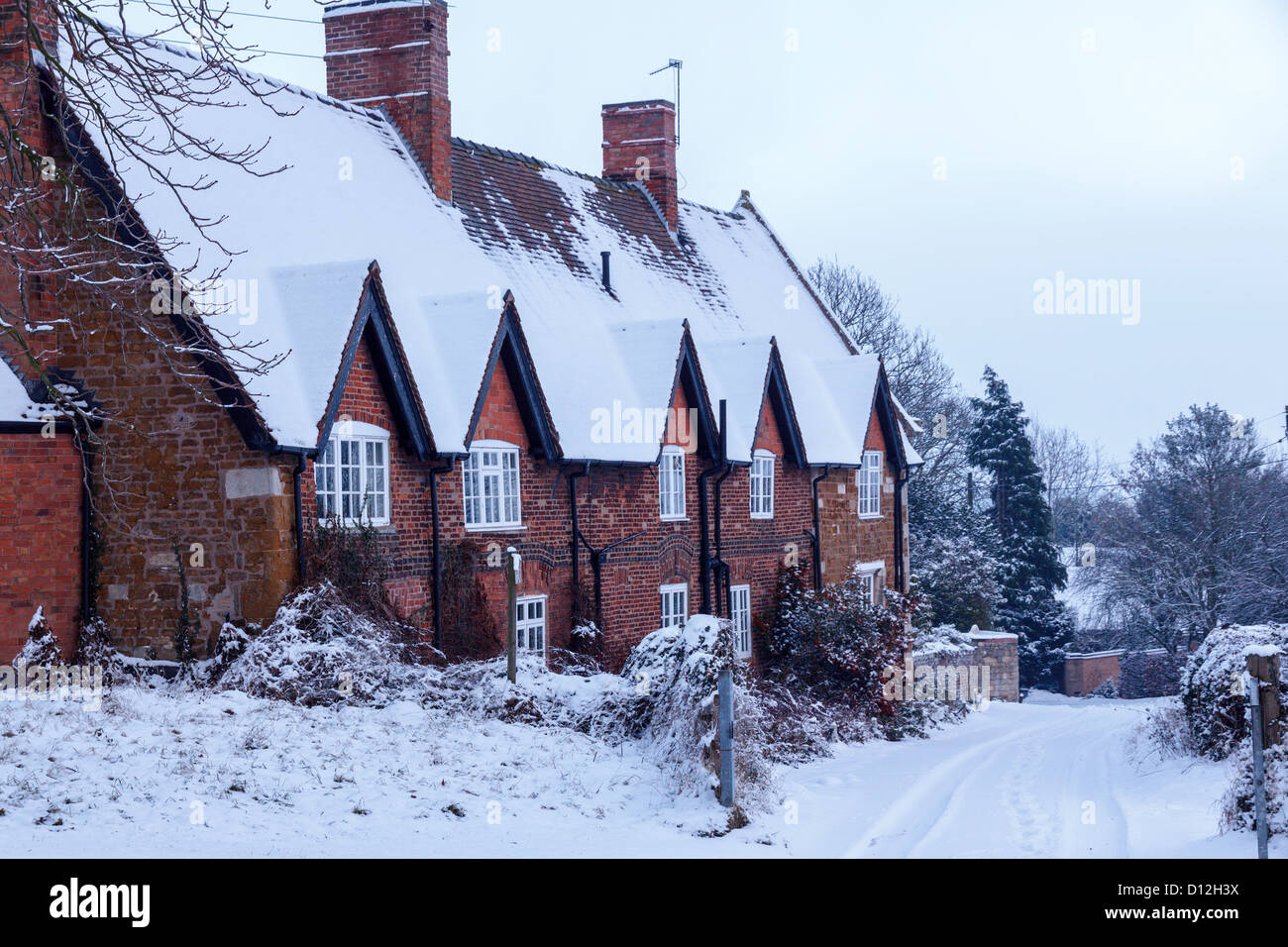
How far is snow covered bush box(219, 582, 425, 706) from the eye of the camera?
13.6m

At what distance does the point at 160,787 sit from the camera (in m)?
9.94

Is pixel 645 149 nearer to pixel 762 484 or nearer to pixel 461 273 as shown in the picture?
pixel 762 484

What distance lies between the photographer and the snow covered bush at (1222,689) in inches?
594

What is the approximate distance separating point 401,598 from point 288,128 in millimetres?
7548

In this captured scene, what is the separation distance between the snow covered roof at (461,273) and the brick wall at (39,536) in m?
2.42

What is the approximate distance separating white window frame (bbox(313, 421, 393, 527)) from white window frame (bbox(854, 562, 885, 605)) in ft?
46.0

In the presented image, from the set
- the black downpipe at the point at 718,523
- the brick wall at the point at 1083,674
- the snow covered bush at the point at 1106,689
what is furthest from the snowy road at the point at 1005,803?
the brick wall at the point at 1083,674

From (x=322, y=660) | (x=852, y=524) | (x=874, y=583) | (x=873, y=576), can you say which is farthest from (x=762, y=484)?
(x=322, y=660)

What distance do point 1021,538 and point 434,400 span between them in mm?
35815

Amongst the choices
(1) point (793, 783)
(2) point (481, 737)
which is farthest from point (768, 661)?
(2) point (481, 737)

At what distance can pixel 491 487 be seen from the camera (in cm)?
1814

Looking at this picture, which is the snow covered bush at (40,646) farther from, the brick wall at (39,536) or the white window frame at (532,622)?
the white window frame at (532,622)
